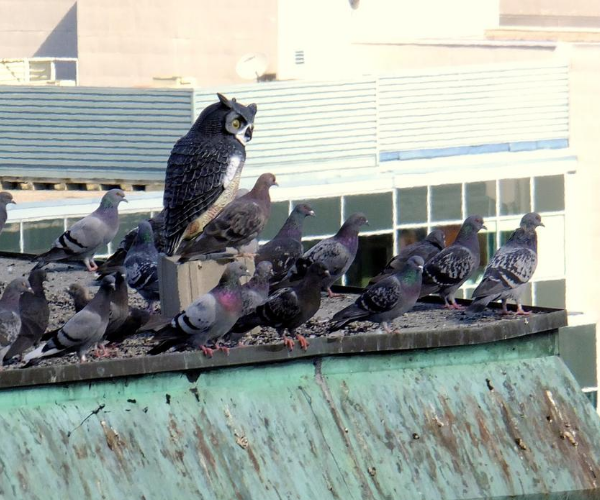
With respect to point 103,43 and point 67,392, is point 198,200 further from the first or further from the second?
point 103,43

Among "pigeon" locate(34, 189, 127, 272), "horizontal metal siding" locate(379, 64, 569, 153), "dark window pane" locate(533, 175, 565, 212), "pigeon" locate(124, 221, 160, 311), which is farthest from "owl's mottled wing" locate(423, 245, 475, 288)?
"dark window pane" locate(533, 175, 565, 212)

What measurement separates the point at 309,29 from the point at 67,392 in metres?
33.7

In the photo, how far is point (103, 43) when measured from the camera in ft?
160

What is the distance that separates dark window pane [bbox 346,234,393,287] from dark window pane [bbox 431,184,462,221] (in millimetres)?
1177

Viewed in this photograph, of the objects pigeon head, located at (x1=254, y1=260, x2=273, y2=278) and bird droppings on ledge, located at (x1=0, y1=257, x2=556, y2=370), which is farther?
pigeon head, located at (x1=254, y1=260, x2=273, y2=278)

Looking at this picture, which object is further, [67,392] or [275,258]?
[275,258]

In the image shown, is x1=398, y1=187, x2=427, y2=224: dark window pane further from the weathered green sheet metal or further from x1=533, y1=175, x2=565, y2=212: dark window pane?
the weathered green sheet metal

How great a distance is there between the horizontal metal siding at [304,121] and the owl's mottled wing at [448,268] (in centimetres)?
1763

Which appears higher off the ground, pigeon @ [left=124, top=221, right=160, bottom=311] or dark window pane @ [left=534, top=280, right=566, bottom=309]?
pigeon @ [left=124, top=221, right=160, bottom=311]

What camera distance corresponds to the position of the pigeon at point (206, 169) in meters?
16.0

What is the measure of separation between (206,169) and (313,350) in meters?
2.50

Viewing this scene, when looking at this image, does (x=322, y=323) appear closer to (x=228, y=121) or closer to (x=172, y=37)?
(x=228, y=121)

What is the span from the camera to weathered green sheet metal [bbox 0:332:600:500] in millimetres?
12891

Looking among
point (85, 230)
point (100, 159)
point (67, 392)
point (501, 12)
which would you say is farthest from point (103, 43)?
point (67, 392)
